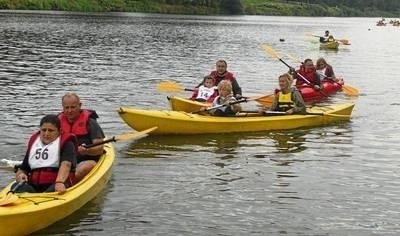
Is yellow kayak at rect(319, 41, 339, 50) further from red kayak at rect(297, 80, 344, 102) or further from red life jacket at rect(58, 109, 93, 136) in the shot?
red life jacket at rect(58, 109, 93, 136)

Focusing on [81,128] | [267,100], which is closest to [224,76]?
[267,100]

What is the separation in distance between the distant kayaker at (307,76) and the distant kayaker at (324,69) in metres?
0.97

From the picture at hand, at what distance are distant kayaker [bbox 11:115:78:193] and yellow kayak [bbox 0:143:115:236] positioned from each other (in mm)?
218

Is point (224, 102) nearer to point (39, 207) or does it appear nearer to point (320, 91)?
point (320, 91)

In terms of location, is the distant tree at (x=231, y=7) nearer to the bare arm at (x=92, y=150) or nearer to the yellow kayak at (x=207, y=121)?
the yellow kayak at (x=207, y=121)

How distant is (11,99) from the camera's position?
1878cm

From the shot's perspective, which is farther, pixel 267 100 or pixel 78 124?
pixel 267 100

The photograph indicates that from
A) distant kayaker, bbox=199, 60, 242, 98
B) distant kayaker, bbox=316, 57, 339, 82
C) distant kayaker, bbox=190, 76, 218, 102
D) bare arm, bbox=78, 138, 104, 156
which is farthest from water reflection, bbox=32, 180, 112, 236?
distant kayaker, bbox=316, 57, 339, 82

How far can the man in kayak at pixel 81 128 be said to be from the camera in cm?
954

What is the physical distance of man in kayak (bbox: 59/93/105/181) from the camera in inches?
376

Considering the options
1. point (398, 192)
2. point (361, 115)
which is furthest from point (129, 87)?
point (398, 192)

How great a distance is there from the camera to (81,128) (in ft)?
32.1

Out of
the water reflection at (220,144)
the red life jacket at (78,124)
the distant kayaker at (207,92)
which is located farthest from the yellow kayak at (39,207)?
the distant kayaker at (207,92)

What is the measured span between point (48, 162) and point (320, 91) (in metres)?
14.3
